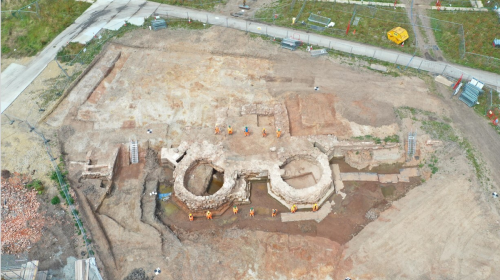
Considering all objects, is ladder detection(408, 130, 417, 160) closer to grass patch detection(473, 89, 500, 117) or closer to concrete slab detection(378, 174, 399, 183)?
concrete slab detection(378, 174, 399, 183)

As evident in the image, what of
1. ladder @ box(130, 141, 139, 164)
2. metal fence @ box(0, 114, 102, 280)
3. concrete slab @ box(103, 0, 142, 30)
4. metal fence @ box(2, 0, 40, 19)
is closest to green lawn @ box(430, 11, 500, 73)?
ladder @ box(130, 141, 139, 164)

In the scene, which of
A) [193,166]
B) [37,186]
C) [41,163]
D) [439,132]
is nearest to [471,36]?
[439,132]

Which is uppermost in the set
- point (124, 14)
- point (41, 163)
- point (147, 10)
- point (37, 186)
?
point (147, 10)

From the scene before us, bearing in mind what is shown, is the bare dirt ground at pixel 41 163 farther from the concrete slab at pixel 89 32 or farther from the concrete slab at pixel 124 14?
the concrete slab at pixel 124 14

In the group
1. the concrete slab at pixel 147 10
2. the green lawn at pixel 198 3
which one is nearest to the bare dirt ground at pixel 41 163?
the concrete slab at pixel 147 10

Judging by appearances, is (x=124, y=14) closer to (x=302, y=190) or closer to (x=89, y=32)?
(x=89, y=32)

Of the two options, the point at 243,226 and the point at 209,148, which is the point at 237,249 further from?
the point at 209,148
